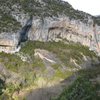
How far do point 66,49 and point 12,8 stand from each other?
2764 cm

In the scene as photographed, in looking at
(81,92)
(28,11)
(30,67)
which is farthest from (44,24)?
(81,92)

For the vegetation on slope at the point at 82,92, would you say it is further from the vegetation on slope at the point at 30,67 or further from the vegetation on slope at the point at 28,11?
the vegetation on slope at the point at 28,11

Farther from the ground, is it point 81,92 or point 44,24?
point 44,24

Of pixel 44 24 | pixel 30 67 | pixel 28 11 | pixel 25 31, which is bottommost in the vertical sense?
pixel 30 67

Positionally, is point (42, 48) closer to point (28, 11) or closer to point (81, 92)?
point (28, 11)

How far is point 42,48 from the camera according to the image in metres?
81.6

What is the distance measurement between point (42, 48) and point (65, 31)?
2747 centimetres

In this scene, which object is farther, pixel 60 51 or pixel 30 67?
pixel 60 51

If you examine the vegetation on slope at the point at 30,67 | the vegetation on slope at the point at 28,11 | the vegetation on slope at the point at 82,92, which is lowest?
the vegetation on slope at the point at 30,67

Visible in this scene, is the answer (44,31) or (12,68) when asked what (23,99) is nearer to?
(12,68)

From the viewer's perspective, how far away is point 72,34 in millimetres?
107062

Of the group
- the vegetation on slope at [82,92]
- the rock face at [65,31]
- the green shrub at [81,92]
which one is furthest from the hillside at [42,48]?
the green shrub at [81,92]

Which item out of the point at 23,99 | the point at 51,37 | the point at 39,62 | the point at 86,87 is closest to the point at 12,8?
the point at 51,37

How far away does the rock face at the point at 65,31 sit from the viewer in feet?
301
